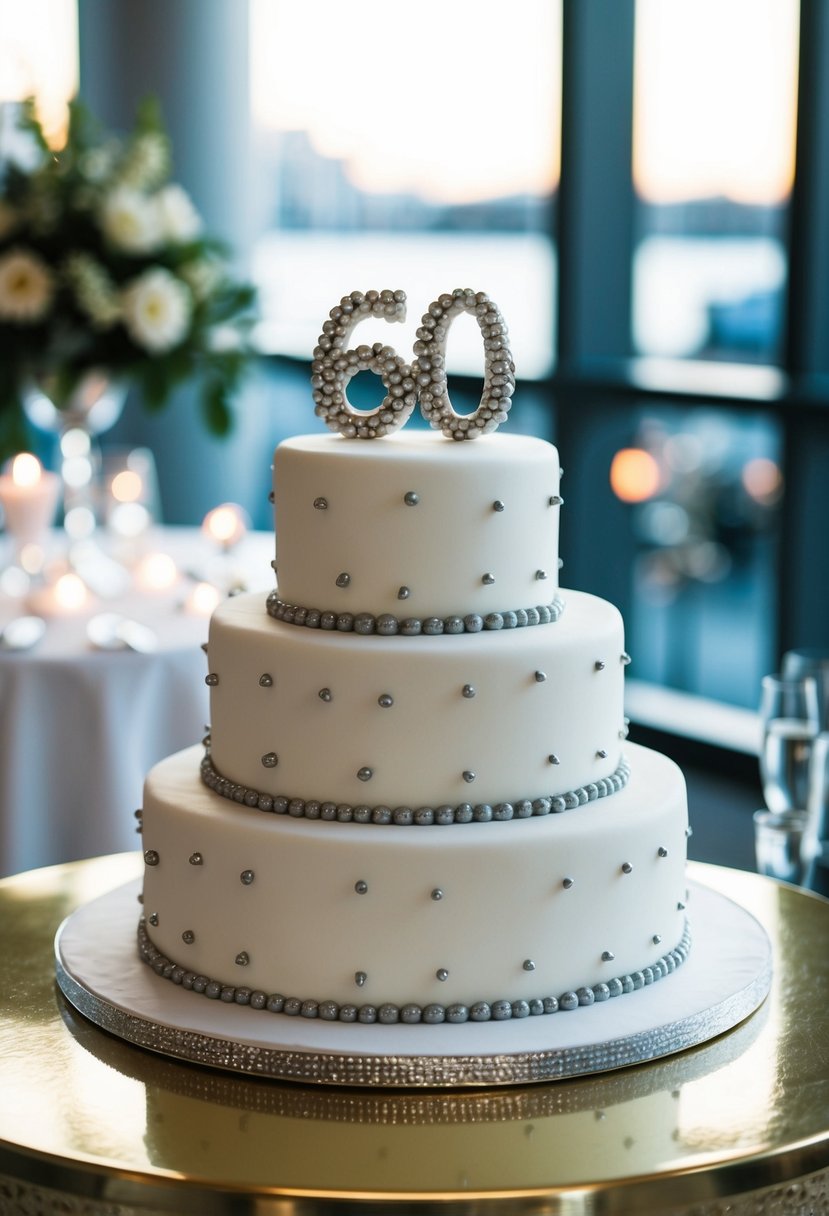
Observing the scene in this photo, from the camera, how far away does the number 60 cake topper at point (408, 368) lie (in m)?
1.78

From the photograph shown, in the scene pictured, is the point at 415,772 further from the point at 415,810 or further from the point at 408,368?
the point at 408,368

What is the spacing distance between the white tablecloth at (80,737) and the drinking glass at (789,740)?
1154 mm

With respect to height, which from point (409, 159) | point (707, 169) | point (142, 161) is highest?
point (409, 159)

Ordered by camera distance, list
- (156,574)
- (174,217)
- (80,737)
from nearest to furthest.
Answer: (80,737)
(156,574)
(174,217)

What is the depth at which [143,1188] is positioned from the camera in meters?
1.42

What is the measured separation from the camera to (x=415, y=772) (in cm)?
173

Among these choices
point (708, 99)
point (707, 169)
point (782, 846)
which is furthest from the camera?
point (707, 169)

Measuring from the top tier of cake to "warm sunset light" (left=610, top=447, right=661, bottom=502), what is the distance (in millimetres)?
4561

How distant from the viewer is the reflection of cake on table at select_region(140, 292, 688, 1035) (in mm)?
1690

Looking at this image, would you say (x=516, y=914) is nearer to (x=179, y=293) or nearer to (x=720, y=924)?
(x=720, y=924)

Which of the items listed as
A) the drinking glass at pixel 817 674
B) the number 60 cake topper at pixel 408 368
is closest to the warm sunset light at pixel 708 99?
the drinking glass at pixel 817 674

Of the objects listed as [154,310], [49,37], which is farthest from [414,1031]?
[49,37]

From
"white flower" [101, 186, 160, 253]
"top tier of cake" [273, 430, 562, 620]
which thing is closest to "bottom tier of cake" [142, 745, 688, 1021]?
"top tier of cake" [273, 430, 562, 620]

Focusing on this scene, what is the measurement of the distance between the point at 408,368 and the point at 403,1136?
82cm
